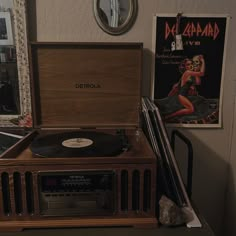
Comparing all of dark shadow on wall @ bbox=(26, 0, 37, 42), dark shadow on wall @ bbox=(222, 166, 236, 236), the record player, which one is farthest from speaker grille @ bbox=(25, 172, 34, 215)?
dark shadow on wall @ bbox=(222, 166, 236, 236)

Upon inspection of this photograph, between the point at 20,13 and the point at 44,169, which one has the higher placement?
the point at 20,13

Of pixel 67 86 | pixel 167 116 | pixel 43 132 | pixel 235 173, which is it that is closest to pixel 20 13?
pixel 67 86

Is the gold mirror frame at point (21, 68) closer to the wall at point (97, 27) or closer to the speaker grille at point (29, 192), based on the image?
the wall at point (97, 27)

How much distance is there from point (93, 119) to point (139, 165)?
0.44 meters

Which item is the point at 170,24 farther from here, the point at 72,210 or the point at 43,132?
the point at 72,210

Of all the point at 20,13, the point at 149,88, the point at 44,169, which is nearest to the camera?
the point at 44,169

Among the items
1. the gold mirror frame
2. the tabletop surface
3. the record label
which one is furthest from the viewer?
the gold mirror frame

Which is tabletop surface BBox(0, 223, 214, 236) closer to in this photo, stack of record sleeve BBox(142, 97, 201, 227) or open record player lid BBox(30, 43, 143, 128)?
stack of record sleeve BBox(142, 97, 201, 227)

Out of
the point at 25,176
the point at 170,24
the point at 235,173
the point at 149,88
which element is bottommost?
the point at 235,173

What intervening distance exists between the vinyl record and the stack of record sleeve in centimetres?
14

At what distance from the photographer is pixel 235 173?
1.30 metres

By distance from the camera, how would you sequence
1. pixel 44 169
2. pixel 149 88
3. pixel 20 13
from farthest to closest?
pixel 149 88
pixel 20 13
pixel 44 169

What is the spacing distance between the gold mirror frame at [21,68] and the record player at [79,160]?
0.26 feet

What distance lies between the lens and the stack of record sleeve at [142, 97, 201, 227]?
3.19 ft
